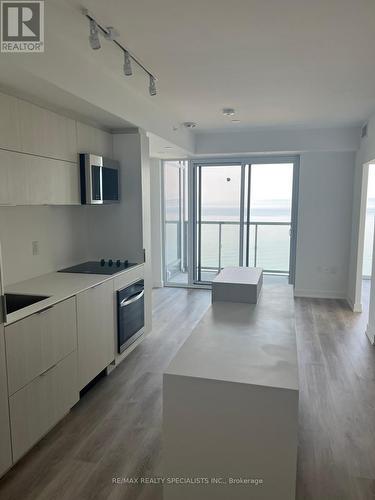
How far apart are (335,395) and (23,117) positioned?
10.8ft

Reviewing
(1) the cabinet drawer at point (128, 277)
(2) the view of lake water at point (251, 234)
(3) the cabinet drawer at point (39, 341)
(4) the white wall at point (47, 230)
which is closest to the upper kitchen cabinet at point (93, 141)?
(4) the white wall at point (47, 230)

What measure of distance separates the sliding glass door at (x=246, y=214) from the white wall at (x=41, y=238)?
2.97 metres

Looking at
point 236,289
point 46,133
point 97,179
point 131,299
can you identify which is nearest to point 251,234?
point 131,299

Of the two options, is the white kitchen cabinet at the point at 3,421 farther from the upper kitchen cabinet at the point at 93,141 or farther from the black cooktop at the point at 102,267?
the upper kitchen cabinet at the point at 93,141

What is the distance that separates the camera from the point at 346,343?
4129 millimetres

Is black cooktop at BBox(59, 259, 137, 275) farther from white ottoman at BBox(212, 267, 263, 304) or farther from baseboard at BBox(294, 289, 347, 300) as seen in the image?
baseboard at BBox(294, 289, 347, 300)

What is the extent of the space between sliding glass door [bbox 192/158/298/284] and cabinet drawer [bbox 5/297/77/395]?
4160 mm

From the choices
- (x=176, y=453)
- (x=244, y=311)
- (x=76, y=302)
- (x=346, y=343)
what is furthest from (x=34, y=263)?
(x=346, y=343)

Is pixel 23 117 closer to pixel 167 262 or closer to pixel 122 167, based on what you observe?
pixel 122 167

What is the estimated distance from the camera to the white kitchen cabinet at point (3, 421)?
2023mm

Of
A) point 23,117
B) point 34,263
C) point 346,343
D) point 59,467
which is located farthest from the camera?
point 346,343

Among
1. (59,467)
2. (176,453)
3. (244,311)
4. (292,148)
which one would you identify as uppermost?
(292,148)

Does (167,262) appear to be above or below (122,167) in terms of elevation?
below

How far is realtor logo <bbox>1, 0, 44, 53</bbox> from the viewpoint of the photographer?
6.68 feet
